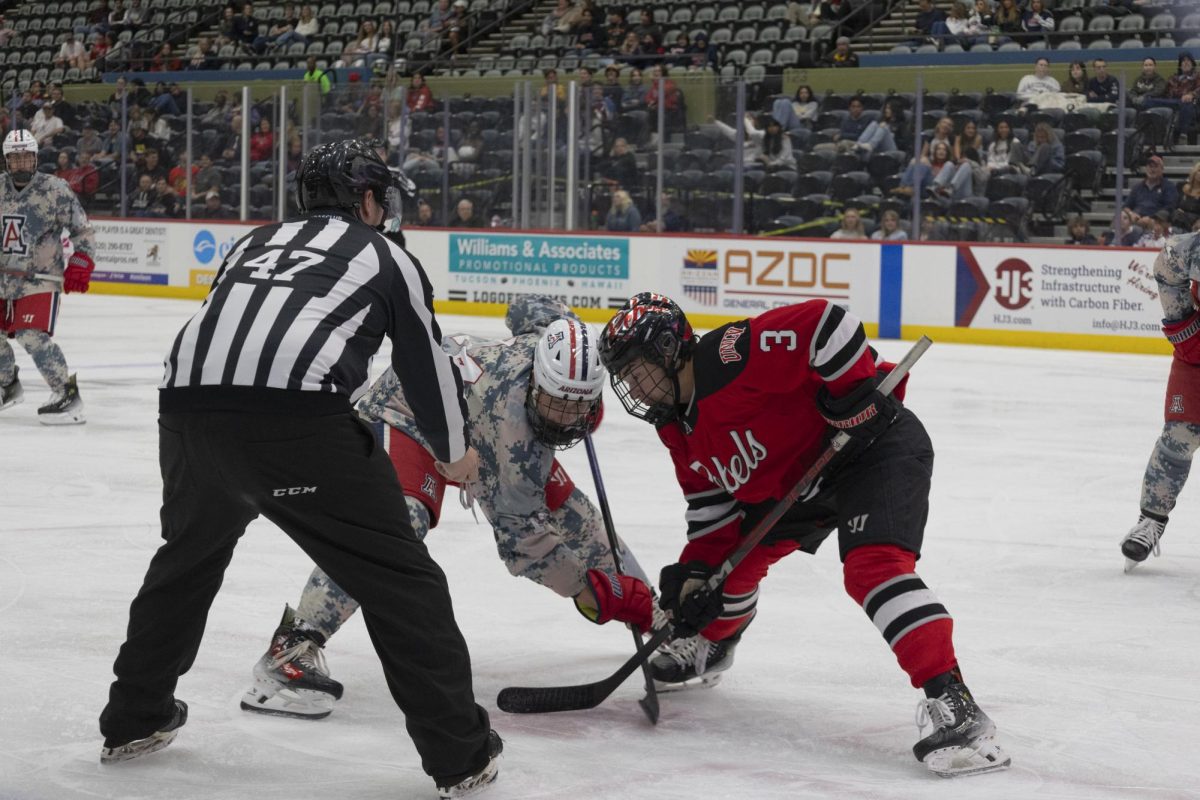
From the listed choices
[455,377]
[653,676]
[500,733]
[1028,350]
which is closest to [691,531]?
[653,676]

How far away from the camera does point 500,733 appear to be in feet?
10.3

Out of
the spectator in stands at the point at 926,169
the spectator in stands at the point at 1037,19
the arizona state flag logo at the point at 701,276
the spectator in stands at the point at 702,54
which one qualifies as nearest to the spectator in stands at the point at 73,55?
the spectator in stands at the point at 702,54

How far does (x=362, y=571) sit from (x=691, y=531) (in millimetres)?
952

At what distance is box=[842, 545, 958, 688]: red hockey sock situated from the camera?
9.45ft

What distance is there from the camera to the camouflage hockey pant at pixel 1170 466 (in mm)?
4832

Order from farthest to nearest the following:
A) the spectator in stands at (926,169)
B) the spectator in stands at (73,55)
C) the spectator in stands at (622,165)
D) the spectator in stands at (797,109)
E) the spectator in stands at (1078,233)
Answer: the spectator in stands at (73,55) → the spectator in stands at (622,165) → the spectator in stands at (797,109) → the spectator in stands at (926,169) → the spectator in stands at (1078,233)

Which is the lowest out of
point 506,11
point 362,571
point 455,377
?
point 362,571

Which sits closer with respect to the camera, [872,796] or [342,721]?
[872,796]

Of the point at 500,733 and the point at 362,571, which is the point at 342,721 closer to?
the point at 500,733

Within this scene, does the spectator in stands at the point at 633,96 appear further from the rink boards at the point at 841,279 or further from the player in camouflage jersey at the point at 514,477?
the player in camouflage jersey at the point at 514,477

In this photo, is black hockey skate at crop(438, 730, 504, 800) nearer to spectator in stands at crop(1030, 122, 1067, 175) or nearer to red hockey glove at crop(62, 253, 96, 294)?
red hockey glove at crop(62, 253, 96, 294)

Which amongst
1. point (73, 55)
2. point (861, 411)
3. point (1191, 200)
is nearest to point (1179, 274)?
point (861, 411)

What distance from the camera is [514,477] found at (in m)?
3.18

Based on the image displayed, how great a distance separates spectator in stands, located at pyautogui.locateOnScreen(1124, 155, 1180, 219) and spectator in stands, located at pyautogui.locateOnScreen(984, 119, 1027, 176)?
87 centimetres
